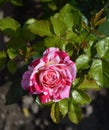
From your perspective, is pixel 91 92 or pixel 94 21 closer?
pixel 94 21

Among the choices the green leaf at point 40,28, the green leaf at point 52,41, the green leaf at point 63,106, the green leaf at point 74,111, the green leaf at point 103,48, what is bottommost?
the green leaf at point 74,111

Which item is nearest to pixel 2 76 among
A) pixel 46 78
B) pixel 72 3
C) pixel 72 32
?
pixel 72 3

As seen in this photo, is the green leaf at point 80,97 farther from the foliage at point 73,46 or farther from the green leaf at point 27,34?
the green leaf at point 27,34

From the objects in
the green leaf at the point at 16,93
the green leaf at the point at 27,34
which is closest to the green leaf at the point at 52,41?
the green leaf at the point at 27,34

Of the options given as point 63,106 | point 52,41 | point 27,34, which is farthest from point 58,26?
point 63,106

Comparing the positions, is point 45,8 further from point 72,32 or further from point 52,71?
point 52,71

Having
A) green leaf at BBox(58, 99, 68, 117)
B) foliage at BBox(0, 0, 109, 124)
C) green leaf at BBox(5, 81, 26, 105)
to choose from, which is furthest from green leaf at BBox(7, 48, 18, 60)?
green leaf at BBox(58, 99, 68, 117)

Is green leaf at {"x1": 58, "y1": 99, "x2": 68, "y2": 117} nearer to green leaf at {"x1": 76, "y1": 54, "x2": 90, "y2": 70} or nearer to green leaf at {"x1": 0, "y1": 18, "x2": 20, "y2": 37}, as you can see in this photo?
green leaf at {"x1": 76, "y1": 54, "x2": 90, "y2": 70}
